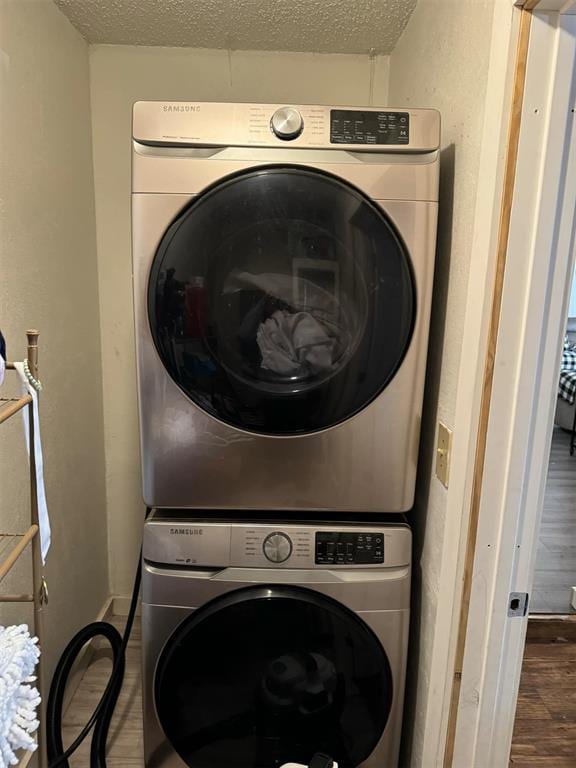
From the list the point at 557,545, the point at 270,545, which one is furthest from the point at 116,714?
the point at 557,545

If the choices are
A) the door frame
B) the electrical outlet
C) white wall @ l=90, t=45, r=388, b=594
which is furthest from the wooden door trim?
white wall @ l=90, t=45, r=388, b=594

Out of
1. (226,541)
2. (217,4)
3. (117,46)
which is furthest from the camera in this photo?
(117,46)

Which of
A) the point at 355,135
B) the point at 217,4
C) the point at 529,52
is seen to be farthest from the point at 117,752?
the point at 217,4

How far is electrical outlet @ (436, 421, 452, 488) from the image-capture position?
1.12 meters

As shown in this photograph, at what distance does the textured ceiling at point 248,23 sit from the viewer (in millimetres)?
1493

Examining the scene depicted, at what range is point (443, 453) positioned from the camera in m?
1.15

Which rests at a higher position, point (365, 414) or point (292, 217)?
point (292, 217)

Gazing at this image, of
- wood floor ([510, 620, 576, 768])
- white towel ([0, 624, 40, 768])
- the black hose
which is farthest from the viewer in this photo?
wood floor ([510, 620, 576, 768])

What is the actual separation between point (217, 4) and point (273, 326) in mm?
951

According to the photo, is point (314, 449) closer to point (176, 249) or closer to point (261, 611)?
point (261, 611)

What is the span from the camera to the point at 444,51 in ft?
4.09

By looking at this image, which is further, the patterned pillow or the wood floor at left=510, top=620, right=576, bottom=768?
the patterned pillow

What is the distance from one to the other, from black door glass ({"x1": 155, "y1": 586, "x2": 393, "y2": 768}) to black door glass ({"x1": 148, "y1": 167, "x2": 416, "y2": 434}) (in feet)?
1.36

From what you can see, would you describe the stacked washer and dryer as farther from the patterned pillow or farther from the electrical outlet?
the patterned pillow
